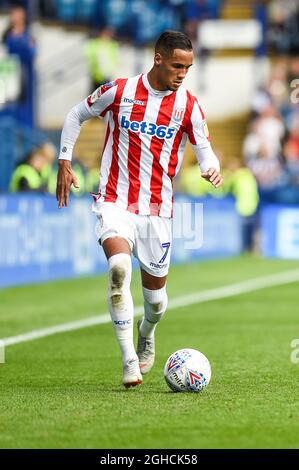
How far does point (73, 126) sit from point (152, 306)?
129cm

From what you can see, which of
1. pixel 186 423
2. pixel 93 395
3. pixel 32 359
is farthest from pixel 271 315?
pixel 186 423

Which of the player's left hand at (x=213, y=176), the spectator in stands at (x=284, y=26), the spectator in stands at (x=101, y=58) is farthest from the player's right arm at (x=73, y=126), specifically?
the spectator in stands at (x=284, y=26)

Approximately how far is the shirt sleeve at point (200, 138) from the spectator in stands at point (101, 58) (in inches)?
725

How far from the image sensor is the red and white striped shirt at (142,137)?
332 inches

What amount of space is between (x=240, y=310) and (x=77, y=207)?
4.59 m

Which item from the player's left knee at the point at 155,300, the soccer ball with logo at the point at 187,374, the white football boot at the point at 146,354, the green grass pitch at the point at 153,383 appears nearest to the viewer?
the green grass pitch at the point at 153,383

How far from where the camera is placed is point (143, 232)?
8453 millimetres

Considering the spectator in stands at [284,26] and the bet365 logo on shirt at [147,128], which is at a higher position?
the bet365 logo on shirt at [147,128]

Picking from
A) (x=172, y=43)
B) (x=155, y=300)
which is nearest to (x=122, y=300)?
(x=155, y=300)

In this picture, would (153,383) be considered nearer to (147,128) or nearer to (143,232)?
(143,232)

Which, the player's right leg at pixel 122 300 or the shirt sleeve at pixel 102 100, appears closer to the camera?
the player's right leg at pixel 122 300

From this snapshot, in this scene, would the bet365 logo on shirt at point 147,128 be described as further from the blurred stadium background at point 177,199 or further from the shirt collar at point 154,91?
the blurred stadium background at point 177,199

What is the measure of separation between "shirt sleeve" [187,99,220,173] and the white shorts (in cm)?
45

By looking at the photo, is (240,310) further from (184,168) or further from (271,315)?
(184,168)
